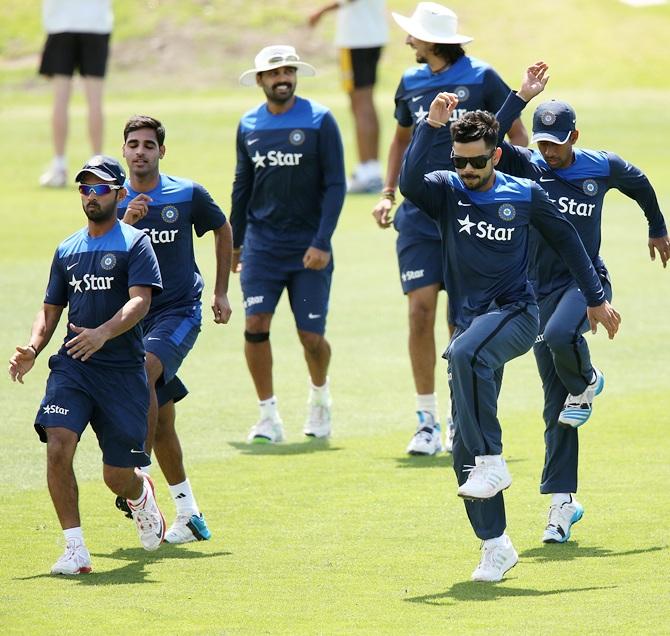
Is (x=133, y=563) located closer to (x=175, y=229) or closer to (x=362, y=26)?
(x=175, y=229)

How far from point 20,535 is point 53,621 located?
1.81m

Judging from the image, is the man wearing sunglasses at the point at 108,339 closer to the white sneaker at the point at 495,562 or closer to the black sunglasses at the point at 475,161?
the black sunglasses at the point at 475,161

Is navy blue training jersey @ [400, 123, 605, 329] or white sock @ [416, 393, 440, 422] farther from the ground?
navy blue training jersey @ [400, 123, 605, 329]

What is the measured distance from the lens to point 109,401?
8.29 m

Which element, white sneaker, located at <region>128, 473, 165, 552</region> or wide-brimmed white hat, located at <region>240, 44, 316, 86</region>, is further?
wide-brimmed white hat, located at <region>240, 44, 316, 86</region>

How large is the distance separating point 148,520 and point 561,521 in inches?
82.0

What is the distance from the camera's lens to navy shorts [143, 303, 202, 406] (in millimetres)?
9070

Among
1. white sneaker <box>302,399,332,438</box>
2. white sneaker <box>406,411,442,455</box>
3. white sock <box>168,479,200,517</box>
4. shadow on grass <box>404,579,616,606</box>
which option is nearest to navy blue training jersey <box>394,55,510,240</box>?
white sneaker <box>406,411,442,455</box>

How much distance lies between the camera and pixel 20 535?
8836 millimetres

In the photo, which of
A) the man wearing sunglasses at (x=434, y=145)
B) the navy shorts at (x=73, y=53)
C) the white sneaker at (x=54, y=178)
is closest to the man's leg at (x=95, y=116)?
the navy shorts at (x=73, y=53)

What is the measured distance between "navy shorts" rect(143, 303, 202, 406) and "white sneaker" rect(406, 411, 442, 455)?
2141 millimetres

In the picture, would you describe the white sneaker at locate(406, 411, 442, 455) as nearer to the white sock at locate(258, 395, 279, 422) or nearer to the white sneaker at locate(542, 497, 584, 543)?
the white sock at locate(258, 395, 279, 422)

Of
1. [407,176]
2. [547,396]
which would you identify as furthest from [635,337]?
[407,176]

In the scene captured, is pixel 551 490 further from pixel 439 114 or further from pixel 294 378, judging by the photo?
pixel 294 378
